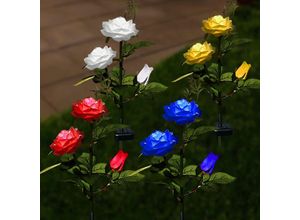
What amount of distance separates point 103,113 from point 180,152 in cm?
42

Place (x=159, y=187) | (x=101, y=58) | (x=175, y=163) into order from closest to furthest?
(x=101, y=58)
(x=175, y=163)
(x=159, y=187)

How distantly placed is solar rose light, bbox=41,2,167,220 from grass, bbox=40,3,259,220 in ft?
0.94

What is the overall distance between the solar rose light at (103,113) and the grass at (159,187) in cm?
29

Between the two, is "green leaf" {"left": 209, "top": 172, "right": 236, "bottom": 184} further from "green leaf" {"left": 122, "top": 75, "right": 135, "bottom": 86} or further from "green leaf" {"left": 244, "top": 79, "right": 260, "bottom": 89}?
"green leaf" {"left": 122, "top": 75, "right": 135, "bottom": 86}

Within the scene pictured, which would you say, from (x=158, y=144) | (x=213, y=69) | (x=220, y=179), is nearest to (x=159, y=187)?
(x=220, y=179)

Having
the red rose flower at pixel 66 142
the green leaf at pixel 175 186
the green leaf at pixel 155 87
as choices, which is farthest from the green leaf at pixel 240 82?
the red rose flower at pixel 66 142

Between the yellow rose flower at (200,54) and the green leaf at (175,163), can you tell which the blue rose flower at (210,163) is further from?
the yellow rose flower at (200,54)

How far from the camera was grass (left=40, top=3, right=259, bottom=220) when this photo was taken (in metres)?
3.68

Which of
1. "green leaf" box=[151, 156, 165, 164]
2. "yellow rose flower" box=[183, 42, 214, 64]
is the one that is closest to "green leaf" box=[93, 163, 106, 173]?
"green leaf" box=[151, 156, 165, 164]

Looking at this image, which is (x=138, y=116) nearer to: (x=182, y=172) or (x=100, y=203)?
(x=100, y=203)

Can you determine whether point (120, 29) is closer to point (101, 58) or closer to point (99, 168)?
point (101, 58)

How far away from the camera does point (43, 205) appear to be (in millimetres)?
3750

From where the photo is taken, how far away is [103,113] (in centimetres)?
282

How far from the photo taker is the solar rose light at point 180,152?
9.14 ft
